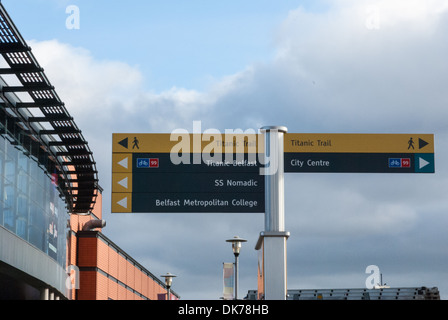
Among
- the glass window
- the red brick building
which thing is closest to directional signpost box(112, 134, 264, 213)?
the glass window

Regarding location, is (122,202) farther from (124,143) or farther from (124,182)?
(124,143)

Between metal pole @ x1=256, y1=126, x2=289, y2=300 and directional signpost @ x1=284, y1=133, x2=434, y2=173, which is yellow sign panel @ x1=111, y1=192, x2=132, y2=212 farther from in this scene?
directional signpost @ x1=284, y1=133, x2=434, y2=173

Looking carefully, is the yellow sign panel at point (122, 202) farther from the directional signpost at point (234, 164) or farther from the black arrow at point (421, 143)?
the black arrow at point (421, 143)

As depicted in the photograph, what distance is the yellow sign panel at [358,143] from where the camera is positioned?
2184 centimetres

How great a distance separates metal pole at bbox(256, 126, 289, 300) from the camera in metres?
20.7

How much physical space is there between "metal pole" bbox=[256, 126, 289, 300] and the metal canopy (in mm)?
7524

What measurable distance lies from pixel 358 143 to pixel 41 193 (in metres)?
17.3

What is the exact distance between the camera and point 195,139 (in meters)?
22.5

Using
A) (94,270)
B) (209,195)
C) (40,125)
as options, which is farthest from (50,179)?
(209,195)

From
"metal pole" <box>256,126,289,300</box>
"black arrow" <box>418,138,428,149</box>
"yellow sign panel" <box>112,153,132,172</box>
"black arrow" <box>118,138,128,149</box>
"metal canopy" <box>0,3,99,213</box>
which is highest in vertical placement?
"metal canopy" <box>0,3,99,213</box>

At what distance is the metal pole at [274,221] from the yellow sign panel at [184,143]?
677mm

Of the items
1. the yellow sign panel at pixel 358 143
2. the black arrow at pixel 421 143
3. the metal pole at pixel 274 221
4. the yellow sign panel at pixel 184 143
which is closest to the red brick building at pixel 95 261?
the yellow sign panel at pixel 184 143

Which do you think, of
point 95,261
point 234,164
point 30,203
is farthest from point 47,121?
point 95,261
